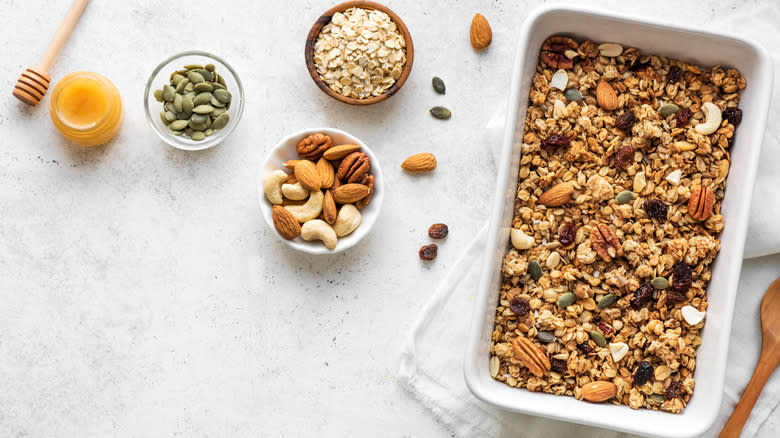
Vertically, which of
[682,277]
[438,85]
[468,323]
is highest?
[438,85]

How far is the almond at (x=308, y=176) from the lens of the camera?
1.25 metres

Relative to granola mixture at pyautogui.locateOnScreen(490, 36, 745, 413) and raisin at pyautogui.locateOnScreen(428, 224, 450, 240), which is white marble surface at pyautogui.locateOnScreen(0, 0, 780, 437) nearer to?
raisin at pyautogui.locateOnScreen(428, 224, 450, 240)

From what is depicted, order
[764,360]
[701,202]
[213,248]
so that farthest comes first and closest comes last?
[213,248]
[764,360]
[701,202]

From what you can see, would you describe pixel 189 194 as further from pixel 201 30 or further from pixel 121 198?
pixel 201 30

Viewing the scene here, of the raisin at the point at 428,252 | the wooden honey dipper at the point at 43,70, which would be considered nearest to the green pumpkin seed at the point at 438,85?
the raisin at the point at 428,252

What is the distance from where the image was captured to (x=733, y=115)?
1124 millimetres

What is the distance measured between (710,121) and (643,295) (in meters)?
0.34

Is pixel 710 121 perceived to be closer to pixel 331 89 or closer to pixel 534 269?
pixel 534 269

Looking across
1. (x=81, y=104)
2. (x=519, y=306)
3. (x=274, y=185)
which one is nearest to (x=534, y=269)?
(x=519, y=306)

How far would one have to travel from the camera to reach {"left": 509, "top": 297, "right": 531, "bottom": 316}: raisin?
3.74ft

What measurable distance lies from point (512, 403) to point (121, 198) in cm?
92

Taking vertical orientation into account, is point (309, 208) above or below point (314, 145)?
below

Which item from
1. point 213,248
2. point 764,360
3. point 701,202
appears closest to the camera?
point 701,202

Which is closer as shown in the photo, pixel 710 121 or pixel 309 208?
pixel 710 121
